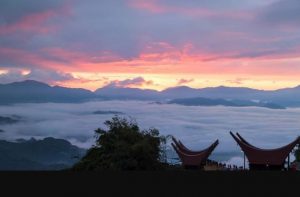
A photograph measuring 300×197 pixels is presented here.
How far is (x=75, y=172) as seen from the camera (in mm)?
11188

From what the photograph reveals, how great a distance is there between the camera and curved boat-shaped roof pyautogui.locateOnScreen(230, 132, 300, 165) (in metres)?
62.4

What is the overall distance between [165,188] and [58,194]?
7.96ft

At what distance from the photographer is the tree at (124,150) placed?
5709 centimetres

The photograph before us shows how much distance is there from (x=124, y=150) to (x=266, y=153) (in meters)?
18.5

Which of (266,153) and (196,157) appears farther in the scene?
(196,157)

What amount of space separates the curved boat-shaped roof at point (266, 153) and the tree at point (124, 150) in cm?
1077

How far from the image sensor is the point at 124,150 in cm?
5838

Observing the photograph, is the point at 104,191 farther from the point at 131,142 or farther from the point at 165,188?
the point at 131,142

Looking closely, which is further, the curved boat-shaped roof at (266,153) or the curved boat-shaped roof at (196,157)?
the curved boat-shaped roof at (196,157)

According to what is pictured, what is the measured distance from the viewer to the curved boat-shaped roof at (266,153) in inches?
2457

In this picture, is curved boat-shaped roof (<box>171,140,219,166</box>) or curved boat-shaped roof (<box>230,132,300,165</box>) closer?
curved boat-shaped roof (<box>230,132,300,165</box>)

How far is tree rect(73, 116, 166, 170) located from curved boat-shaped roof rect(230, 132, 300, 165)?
35.3 ft

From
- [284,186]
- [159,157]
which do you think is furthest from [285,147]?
[284,186]

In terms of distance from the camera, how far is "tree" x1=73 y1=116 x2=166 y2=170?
57094mm
